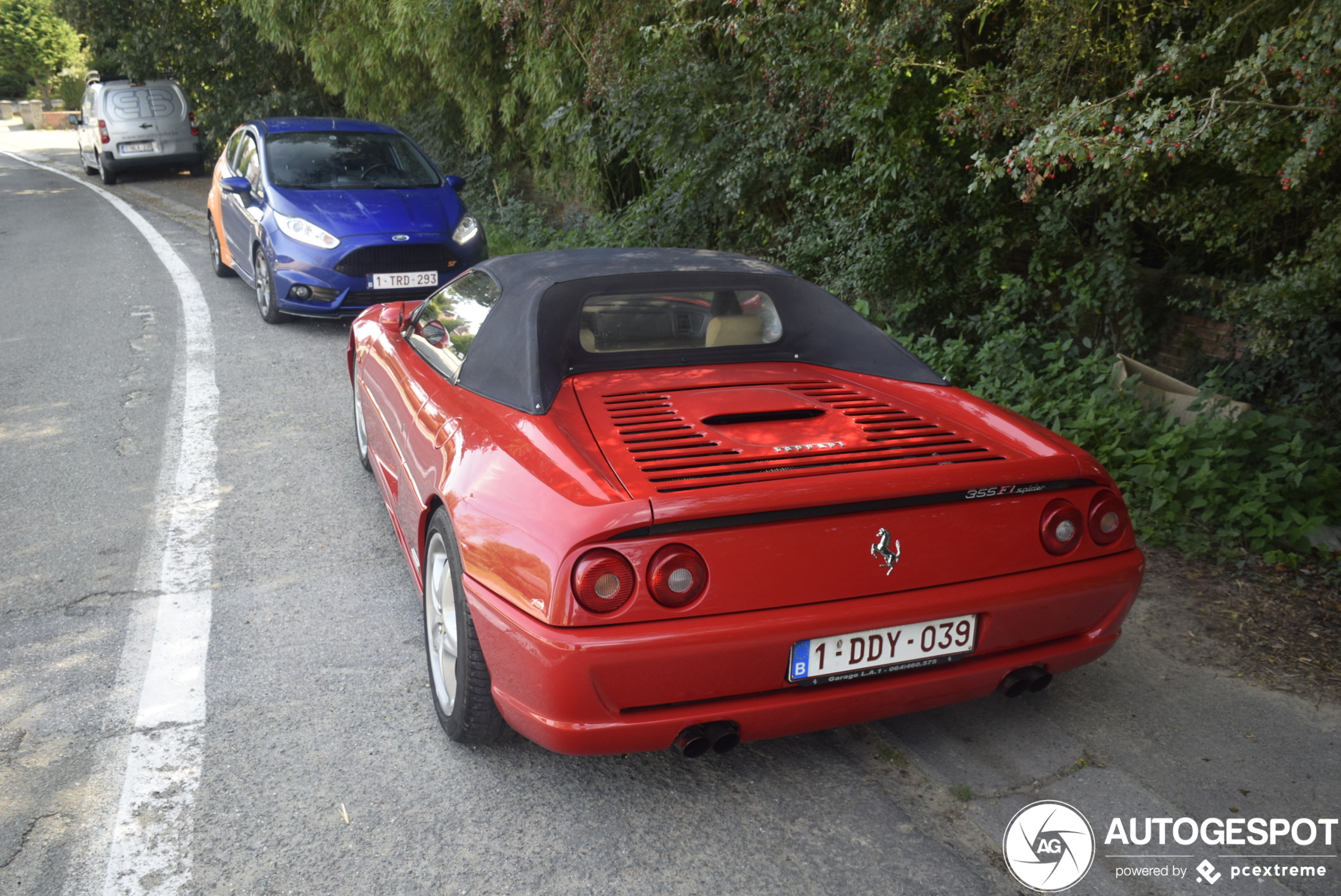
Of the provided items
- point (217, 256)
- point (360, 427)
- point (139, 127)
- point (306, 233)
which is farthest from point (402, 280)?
point (139, 127)

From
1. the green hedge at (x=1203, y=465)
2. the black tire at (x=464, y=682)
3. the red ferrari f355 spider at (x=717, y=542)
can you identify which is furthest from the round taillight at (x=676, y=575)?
the green hedge at (x=1203, y=465)

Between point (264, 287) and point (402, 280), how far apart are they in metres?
1.31

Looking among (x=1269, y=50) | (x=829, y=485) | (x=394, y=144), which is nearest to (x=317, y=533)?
(x=829, y=485)

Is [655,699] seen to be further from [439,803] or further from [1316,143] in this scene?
[1316,143]

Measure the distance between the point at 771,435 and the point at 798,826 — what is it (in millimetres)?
1042

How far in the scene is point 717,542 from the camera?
8.28ft

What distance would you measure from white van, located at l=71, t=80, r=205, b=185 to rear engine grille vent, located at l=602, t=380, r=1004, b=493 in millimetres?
20690

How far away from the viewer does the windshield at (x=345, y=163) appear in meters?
9.12

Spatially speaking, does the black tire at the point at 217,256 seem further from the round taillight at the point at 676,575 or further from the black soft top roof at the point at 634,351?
the round taillight at the point at 676,575

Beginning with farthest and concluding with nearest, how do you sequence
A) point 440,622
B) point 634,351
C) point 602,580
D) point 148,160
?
1. point 148,160
2. point 634,351
3. point 440,622
4. point 602,580

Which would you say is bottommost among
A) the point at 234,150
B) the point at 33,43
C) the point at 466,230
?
the point at 466,230

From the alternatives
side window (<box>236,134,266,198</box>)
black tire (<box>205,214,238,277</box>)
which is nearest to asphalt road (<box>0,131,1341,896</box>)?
side window (<box>236,134,266,198</box>)

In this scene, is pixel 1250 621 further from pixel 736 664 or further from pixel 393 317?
pixel 393 317

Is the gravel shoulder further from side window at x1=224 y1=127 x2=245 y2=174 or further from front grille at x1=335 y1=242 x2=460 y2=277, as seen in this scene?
side window at x1=224 y1=127 x2=245 y2=174
